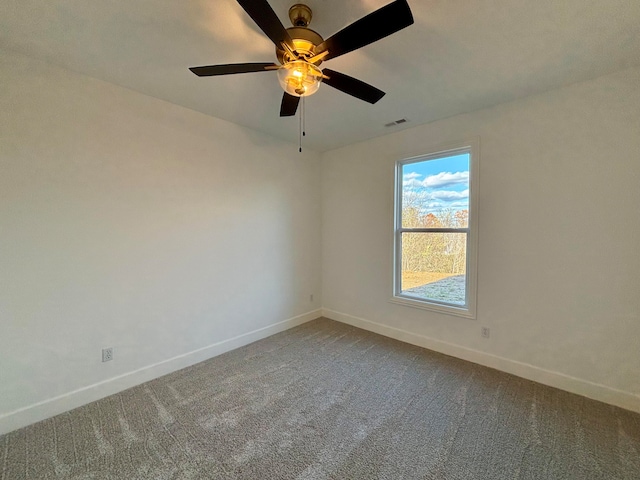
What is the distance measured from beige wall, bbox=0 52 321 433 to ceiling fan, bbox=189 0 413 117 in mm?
1323

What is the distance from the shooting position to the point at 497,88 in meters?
2.37

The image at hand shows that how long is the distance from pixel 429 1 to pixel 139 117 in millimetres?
2432

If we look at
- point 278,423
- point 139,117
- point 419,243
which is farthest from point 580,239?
point 139,117

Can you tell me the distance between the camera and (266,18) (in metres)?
1.21

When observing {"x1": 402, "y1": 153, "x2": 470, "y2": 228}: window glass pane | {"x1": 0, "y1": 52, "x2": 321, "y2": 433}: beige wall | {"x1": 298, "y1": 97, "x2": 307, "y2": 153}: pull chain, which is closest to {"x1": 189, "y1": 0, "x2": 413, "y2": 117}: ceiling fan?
{"x1": 298, "y1": 97, "x2": 307, "y2": 153}: pull chain

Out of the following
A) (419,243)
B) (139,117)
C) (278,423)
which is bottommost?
(278,423)

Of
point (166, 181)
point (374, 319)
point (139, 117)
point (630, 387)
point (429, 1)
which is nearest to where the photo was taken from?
point (429, 1)

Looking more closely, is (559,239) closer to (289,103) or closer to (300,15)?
(289,103)

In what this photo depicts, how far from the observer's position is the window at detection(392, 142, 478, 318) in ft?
9.58

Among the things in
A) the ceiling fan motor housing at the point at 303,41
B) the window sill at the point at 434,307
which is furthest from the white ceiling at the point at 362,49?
the window sill at the point at 434,307

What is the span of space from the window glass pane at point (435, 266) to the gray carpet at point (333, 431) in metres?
0.80

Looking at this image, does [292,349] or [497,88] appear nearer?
[497,88]

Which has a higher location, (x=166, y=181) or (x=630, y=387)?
(x=166, y=181)

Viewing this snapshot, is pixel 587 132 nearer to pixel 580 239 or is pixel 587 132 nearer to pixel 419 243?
pixel 580 239
